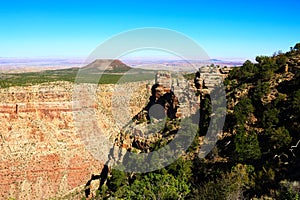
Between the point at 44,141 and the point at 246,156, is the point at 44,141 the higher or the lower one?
the lower one

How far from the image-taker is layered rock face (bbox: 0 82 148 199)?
117 feet

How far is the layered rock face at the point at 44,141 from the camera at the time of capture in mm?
35812

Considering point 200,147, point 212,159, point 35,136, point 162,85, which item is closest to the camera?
point 212,159

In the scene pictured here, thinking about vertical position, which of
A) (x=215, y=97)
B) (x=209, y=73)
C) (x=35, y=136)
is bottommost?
(x=35, y=136)

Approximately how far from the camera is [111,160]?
30.6 m

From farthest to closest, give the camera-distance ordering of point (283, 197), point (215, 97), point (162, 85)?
1. point (162, 85)
2. point (215, 97)
3. point (283, 197)

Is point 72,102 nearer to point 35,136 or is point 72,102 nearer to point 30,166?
point 35,136

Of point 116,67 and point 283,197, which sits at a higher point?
point 116,67

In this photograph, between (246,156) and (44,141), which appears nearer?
(246,156)

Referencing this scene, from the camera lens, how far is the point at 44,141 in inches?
1542

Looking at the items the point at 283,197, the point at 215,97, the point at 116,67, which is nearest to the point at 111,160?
the point at 215,97

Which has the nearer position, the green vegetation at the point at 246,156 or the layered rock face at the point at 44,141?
the green vegetation at the point at 246,156

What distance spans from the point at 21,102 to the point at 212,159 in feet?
85.9

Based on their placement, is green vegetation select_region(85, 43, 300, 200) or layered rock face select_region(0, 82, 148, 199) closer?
green vegetation select_region(85, 43, 300, 200)
